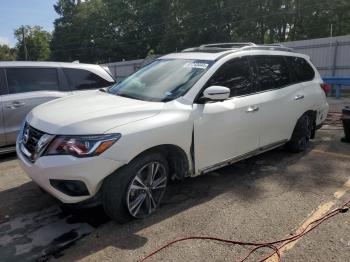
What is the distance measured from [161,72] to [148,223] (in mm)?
1953

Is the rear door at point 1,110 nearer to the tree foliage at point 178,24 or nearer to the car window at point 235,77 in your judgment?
the car window at point 235,77

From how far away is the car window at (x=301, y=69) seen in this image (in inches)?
237

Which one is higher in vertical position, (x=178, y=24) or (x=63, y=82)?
(x=178, y=24)

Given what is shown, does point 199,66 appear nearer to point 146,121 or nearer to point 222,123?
point 222,123

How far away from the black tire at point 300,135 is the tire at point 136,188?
2787 mm

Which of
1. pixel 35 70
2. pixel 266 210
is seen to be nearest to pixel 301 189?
pixel 266 210

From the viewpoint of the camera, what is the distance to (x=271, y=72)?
5484mm

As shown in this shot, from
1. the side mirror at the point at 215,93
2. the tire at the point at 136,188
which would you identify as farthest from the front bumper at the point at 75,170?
the side mirror at the point at 215,93

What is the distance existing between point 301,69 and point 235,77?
6.15 feet

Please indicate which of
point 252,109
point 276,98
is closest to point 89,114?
point 252,109

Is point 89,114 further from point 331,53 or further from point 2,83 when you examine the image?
point 331,53

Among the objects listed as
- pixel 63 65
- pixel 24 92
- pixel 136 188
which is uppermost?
pixel 63 65

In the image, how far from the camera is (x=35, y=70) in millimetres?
6684

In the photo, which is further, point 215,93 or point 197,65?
point 197,65
